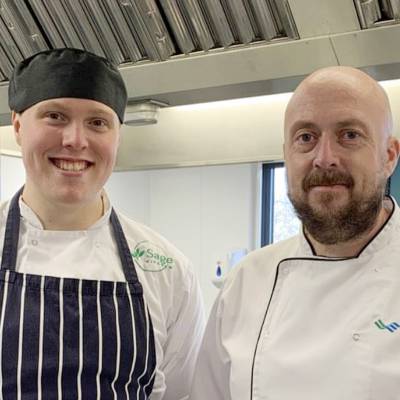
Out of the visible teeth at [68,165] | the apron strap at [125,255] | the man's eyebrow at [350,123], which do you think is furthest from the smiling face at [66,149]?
the man's eyebrow at [350,123]

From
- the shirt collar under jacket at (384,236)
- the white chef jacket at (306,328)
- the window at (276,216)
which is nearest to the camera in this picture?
the white chef jacket at (306,328)

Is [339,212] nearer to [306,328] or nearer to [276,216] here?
[306,328]

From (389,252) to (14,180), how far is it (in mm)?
1878

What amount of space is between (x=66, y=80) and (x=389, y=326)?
79 cm

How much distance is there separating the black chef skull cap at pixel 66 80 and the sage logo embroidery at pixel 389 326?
0.69 m

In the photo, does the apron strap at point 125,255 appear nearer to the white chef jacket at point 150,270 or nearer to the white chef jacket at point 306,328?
the white chef jacket at point 150,270

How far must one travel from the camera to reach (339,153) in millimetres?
1117

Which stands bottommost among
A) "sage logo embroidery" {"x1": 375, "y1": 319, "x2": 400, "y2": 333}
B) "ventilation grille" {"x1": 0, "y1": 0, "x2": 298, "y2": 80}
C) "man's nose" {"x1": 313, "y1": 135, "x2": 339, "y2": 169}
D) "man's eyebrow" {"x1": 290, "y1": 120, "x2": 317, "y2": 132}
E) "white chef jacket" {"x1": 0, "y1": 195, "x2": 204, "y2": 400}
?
"sage logo embroidery" {"x1": 375, "y1": 319, "x2": 400, "y2": 333}

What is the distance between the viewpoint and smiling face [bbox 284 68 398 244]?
112 cm

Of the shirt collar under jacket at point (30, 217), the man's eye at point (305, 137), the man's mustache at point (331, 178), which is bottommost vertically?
the shirt collar under jacket at point (30, 217)

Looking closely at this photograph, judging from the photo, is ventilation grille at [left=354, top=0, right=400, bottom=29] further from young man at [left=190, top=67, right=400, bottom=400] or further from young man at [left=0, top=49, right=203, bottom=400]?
young man at [left=0, top=49, right=203, bottom=400]

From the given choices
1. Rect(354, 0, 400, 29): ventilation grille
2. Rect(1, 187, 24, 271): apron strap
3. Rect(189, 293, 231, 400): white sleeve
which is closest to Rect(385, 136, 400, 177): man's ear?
Rect(354, 0, 400, 29): ventilation grille

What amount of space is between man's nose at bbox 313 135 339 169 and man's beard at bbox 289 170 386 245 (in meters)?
0.01

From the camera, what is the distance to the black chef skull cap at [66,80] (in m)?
1.25
